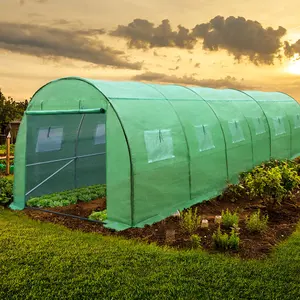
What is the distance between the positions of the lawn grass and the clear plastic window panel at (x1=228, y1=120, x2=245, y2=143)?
564 cm

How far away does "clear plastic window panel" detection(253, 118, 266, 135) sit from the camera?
48.2 feet

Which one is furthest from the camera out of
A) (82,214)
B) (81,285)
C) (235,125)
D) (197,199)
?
(235,125)

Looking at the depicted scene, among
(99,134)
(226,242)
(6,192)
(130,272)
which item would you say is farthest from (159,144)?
(6,192)

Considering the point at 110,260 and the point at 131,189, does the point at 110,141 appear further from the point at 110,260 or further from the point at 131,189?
the point at 110,260

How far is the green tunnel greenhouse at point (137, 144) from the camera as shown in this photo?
844 cm

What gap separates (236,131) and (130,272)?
314 inches

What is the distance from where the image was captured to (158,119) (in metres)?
9.56

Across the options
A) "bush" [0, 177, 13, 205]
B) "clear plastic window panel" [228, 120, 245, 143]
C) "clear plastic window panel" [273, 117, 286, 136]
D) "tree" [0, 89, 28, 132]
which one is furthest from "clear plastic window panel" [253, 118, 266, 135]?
"tree" [0, 89, 28, 132]

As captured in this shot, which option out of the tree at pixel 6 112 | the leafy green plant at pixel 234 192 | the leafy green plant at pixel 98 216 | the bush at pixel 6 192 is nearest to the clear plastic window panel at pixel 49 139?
the bush at pixel 6 192

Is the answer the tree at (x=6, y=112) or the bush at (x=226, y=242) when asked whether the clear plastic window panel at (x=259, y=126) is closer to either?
the bush at (x=226, y=242)

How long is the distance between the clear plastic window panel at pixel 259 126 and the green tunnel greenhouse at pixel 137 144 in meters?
0.05

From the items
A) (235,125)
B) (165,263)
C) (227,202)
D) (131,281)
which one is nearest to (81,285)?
(131,281)

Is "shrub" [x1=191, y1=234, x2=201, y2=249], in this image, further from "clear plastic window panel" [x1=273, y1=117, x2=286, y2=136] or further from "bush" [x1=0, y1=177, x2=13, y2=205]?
"clear plastic window panel" [x1=273, y1=117, x2=286, y2=136]

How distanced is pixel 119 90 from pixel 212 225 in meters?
3.66
